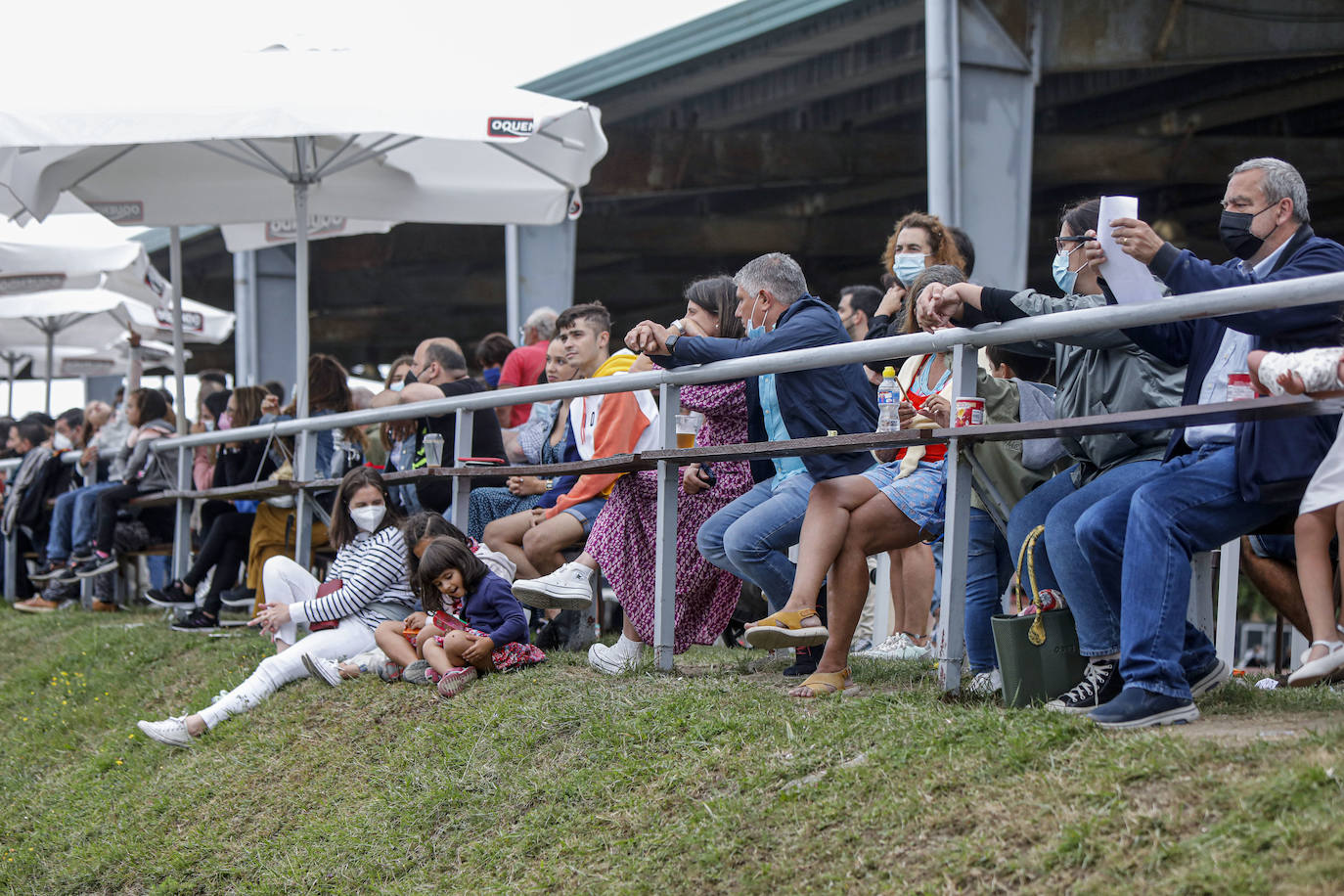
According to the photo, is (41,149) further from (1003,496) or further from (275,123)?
(1003,496)

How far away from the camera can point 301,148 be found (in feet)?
31.9

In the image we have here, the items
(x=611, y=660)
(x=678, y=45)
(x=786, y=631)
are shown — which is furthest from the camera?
(x=678, y=45)

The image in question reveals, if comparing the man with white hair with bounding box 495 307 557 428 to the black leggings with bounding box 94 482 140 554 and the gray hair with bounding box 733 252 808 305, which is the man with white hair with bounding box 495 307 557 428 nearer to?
the gray hair with bounding box 733 252 808 305

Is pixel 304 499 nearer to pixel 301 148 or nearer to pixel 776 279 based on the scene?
pixel 301 148

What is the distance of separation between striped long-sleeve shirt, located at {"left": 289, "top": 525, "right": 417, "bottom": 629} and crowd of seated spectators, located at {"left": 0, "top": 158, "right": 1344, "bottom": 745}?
0.05 ft

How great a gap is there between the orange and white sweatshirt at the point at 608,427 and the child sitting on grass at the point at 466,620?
24.6 inches

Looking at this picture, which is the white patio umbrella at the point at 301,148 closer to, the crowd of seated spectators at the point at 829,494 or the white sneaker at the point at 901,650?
the crowd of seated spectators at the point at 829,494

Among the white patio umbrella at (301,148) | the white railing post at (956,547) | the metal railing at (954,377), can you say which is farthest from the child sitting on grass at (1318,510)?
the white patio umbrella at (301,148)

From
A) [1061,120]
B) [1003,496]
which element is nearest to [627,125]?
[1061,120]

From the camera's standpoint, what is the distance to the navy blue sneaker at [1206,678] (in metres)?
4.70

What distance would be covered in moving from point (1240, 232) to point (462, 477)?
4.00 metres

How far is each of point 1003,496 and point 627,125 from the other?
1337cm

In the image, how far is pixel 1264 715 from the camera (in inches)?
171

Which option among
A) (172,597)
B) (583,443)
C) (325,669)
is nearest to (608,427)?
(583,443)
